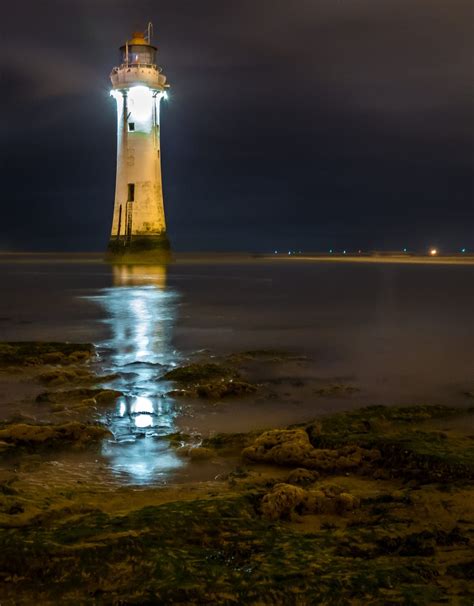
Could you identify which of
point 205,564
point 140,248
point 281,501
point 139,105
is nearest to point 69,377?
point 281,501

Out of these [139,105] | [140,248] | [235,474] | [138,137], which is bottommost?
[235,474]

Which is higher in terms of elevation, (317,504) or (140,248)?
(140,248)

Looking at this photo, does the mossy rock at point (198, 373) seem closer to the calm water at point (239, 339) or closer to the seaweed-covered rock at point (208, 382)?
the seaweed-covered rock at point (208, 382)

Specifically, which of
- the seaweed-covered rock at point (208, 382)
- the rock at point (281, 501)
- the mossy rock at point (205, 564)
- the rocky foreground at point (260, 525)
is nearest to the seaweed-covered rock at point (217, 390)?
the seaweed-covered rock at point (208, 382)

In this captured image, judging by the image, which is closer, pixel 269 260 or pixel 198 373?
pixel 198 373

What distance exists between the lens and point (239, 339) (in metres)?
9.15

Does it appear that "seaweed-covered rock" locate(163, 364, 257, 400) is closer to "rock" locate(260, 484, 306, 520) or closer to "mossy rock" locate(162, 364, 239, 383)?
"mossy rock" locate(162, 364, 239, 383)

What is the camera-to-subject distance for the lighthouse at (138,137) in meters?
31.9

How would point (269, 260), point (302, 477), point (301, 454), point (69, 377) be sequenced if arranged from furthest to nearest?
point (269, 260) < point (69, 377) < point (301, 454) < point (302, 477)

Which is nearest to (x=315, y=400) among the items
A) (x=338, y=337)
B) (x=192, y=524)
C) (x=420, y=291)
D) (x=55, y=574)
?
(x=192, y=524)

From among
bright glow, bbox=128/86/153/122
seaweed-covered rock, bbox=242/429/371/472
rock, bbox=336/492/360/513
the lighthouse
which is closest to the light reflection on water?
seaweed-covered rock, bbox=242/429/371/472

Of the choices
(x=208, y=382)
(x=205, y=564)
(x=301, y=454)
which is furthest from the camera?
(x=208, y=382)

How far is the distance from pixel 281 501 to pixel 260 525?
9.8 inches

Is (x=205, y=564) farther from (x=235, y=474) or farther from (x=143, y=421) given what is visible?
(x=143, y=421)
